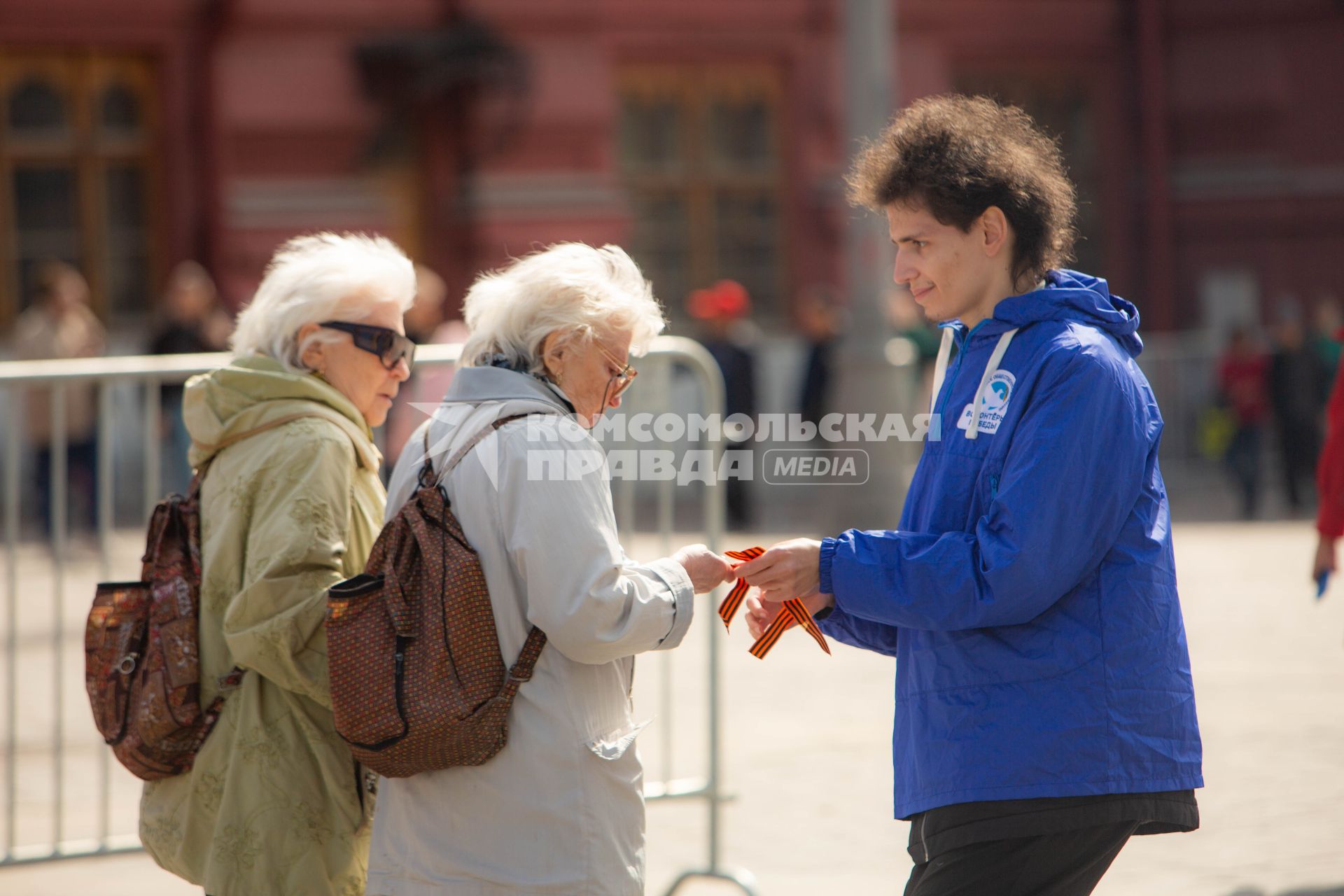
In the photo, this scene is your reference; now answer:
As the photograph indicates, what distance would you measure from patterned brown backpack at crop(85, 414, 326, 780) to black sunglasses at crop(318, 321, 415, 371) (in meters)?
0.24

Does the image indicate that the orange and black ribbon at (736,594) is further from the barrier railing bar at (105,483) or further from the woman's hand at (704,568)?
the barrier railing bar at (105,483)

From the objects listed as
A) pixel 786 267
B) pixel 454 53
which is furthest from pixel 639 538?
pixel 786 267

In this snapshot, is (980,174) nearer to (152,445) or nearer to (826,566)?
(826,566)

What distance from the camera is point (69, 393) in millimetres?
9797

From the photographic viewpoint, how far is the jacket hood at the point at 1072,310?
2578 millimetres

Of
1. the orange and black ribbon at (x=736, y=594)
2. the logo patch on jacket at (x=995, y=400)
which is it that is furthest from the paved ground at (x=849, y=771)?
the logo patch on jacket at (x=995, y=400)

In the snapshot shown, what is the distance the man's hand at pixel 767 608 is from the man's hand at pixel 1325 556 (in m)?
2.24

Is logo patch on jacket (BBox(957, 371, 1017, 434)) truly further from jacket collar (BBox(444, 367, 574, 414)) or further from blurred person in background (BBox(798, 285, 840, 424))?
blurred person in background (BBox(798, 285, 840, 424))

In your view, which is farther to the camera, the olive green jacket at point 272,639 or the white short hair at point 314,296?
the white short hair at point 314,296

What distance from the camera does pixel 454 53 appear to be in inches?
538

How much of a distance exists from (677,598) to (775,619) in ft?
0.96

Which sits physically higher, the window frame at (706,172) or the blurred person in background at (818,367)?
the window frame at (706,172)

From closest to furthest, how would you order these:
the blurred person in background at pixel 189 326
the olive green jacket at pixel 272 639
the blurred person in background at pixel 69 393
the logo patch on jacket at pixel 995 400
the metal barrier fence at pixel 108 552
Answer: the logo patch on jacket at pixel 995 400, the olive green jacket at pixel 272 639, the metal barrier fence at pixel 108 552, the blurred person in background at pixel 69 393, the blurred person in background at pixel 189 326

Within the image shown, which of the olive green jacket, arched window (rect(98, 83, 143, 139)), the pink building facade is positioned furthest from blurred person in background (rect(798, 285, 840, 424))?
the olive green jacket
